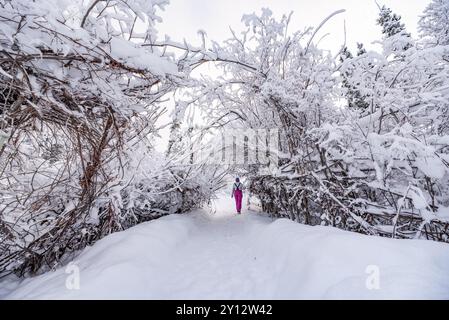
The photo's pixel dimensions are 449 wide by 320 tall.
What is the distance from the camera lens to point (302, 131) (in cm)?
645

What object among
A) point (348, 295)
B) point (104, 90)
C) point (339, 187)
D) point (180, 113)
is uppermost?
point (180, 113)

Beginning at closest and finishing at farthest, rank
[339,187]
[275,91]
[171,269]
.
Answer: [171,269], [339,187], [275,91]

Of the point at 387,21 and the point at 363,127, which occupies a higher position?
the point at 387,21

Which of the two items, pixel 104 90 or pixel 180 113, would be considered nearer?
pixel 104 90

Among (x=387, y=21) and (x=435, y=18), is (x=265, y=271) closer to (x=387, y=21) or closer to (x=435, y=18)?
(x=435, y=18)

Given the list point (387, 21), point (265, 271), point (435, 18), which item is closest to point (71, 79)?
point (265, 271)

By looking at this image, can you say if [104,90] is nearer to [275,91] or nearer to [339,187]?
[275,91]

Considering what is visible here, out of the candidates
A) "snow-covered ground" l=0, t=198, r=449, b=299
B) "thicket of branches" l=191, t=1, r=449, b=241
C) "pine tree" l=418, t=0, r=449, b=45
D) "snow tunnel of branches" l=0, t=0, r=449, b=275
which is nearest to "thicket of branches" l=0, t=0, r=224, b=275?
"snow tunnel of branches" l=0, t=0, r=449, b=275

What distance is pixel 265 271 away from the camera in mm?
3973

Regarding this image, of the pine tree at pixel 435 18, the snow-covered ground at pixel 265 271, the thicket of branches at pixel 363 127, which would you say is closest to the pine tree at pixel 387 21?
the pine tree at pixel 435 18
